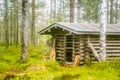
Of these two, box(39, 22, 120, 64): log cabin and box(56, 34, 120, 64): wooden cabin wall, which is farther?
box(56, 34, 120, 64): wooden cabin wall

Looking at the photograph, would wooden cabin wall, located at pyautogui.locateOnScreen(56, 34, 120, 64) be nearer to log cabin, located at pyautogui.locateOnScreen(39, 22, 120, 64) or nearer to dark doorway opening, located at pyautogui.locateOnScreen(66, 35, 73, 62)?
log cabin, located at pyautogui.locateOnScreen(39, 22, 120, 64)

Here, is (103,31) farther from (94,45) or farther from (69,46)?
(69,46)

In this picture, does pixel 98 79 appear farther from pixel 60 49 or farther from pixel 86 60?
pixel 60 49

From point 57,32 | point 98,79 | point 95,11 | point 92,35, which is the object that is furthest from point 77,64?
point 95,11

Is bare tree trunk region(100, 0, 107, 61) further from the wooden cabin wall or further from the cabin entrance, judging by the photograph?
the cabin entrance

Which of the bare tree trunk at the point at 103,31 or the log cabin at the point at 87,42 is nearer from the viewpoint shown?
the bare tree trunk at the point at 103,31

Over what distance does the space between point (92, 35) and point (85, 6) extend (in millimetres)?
41708

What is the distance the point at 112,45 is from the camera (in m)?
23.0

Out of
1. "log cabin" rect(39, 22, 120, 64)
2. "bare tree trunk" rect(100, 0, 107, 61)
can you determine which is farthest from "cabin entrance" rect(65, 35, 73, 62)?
"bare tree trunk" rect(100, 0, 107, 61)

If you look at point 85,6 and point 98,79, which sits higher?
point 85,6

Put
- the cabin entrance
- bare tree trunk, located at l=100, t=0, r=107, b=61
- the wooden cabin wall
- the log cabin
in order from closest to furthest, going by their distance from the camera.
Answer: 1. bare tree trunk, located at l=100, t=0, r=107, b=61
2. the log cabin
3. the wooden cabin wall
4. the cabin entrance

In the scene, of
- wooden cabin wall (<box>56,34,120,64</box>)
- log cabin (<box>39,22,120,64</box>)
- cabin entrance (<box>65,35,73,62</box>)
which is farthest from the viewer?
→ cabin entrance (<box>65,35,73,62</box>)

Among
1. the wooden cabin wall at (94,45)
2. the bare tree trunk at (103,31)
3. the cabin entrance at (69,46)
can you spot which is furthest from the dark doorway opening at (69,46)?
the bare tree trunk at (103,31)

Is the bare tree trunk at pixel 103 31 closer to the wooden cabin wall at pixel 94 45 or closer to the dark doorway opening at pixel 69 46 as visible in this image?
the wooden cabin wall at pixel 94 45
